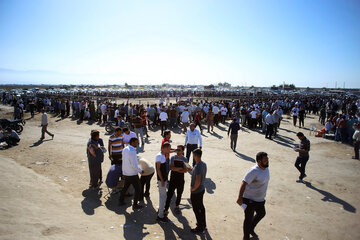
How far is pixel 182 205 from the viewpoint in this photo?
531cm

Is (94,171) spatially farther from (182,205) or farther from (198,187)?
(198,187)

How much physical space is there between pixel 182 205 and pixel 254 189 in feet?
7.38

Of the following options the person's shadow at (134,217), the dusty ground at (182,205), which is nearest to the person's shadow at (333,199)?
the dusty ground at (182,205)

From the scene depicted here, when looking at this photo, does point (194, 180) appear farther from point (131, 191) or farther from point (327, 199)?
point (327, 199)

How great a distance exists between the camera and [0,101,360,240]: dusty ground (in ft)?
13.5

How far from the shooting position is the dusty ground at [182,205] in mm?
4121

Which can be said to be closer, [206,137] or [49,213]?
[49,213]

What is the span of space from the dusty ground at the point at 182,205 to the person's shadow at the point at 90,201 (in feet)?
0.07

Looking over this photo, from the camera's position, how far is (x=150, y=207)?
516cm

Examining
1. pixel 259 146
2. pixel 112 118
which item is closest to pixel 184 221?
pixel 259 146

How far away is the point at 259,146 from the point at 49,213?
10.00 metres

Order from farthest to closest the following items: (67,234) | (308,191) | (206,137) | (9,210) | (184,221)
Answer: (206,137) → (308,191) → (184,221) → (9,210) → (67,234)

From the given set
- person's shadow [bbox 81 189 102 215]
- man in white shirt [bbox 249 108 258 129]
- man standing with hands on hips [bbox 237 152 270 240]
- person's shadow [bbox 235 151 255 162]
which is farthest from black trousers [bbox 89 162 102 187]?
man in white shirt [bbox 249 108 258 129]

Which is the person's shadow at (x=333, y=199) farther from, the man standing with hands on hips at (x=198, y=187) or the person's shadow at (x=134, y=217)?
the person's shadow at (x=134, y=217)
